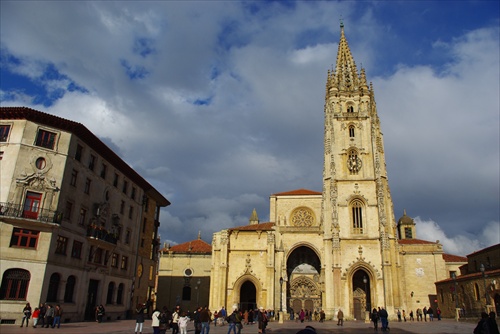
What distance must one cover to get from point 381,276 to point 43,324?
3067 cm

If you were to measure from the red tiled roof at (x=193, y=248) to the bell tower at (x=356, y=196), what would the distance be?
58.8 ft

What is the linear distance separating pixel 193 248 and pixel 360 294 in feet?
76.4

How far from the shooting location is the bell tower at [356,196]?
38594 mm

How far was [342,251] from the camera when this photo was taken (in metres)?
40.1

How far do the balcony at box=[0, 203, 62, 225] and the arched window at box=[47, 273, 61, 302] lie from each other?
338 cm

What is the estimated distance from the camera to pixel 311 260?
1795 inches

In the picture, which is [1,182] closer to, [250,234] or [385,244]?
[250,234]

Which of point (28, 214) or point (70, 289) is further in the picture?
point (70, 289)

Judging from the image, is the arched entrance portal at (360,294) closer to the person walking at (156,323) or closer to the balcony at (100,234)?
the balcony at (100,234)

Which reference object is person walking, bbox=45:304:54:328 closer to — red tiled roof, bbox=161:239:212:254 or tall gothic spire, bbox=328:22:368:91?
red tiled roof, bbox=161:239:212:254

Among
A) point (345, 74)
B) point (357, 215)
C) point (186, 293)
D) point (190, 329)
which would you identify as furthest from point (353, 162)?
point (190, 329)

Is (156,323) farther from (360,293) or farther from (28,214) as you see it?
(360,293)

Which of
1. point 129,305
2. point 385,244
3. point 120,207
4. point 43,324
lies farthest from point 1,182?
point 385,244

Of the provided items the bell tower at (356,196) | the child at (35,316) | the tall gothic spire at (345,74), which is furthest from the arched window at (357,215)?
the child at (35,316)
